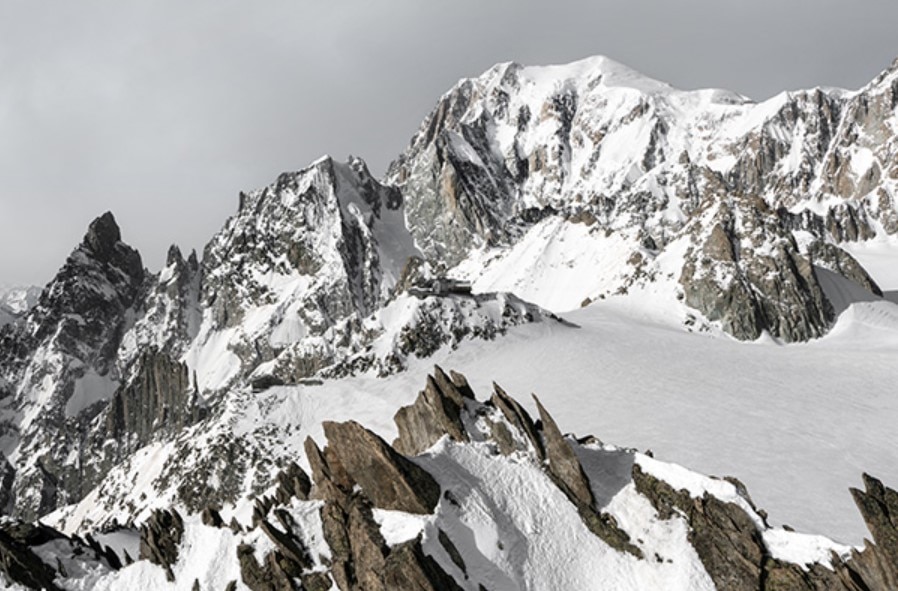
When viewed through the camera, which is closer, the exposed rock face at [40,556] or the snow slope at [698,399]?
the exposed rock face at [40,556]

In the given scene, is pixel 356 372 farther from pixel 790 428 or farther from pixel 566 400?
pixel 790 428

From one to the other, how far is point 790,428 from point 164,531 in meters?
40.8

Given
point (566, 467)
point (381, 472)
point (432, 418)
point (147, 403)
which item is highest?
point (381, 472)

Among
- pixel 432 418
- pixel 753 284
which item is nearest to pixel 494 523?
pixel 432 418

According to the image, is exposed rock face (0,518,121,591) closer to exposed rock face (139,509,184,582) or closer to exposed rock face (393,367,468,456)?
exposed rock face (139,509,184,582)

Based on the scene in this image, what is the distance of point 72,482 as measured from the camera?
17025cm

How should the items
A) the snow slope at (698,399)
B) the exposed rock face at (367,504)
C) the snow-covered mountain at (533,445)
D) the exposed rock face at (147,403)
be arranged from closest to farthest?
the exposed rock face at (367,504) → the snow-covered mountain at (533,445) → the snow slope at (698,399) → the exposed rock face at (147,403)

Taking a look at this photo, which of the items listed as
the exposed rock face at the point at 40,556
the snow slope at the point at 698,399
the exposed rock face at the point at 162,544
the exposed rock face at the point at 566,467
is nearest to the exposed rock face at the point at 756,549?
the exposed rock face at the point at 566,467

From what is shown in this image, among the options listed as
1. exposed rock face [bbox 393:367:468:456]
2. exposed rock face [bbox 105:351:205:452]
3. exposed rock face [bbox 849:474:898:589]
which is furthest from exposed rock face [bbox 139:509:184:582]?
exposed rock face [bbox 105:351:205:452]

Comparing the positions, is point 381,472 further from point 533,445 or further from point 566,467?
point 566,467

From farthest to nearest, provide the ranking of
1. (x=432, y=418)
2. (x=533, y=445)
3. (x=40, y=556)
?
(x=40, y=556), (x=432, y=418), (x=533, y=445)

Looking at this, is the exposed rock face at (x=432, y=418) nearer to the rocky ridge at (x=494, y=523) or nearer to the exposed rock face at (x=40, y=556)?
the rocky ridge at (x=494, y=523)

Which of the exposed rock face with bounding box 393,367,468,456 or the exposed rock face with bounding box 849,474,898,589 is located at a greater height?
the exposed rock face with bounding box 393,367,468,456

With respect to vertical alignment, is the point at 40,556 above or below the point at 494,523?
below
